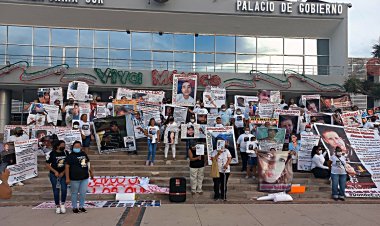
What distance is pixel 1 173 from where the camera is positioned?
35.9 ft

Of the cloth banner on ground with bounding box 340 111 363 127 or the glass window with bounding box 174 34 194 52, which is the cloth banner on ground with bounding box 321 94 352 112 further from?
the glass window with bounding box 174 34 194 52

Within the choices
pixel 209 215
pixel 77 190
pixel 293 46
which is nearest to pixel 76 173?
pixel 77 190

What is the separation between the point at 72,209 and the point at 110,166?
3721 millimetres

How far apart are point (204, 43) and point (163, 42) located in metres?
2.94

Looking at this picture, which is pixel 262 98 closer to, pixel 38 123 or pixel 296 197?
pixel 296 197

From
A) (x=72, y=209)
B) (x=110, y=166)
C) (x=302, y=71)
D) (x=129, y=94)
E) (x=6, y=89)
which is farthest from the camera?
(x=302, y=71)

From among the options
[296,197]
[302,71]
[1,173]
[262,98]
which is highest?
[302,71]

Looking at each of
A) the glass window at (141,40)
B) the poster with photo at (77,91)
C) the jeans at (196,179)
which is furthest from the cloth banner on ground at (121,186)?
the glass window at (141,40)

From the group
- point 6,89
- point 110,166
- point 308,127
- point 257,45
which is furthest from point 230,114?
point 6,89

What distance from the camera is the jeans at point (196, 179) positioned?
11062 mm

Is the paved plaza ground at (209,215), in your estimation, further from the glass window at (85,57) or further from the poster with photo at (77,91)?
the glass window at (85,57)

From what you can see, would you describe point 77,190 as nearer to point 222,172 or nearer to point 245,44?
point 222,172

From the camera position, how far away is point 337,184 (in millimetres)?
11266

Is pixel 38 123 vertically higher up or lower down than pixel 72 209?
higher up
